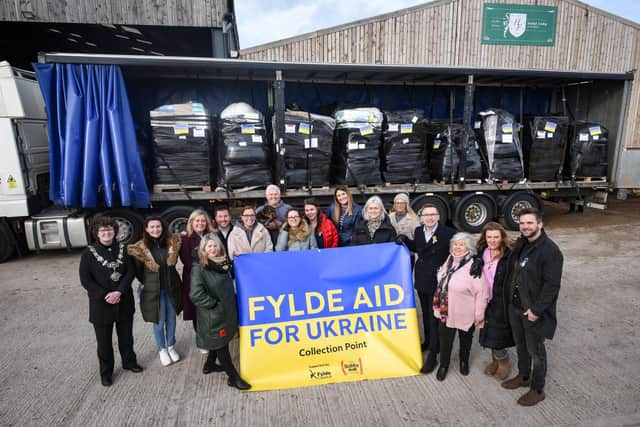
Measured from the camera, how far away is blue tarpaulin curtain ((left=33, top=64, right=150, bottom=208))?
20.8ft

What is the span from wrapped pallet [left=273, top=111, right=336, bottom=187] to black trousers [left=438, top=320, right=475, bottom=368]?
4.61 meters

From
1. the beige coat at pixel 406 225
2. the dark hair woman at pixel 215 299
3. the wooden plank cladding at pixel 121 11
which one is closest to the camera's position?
the dark hair woman at pixel 215 299

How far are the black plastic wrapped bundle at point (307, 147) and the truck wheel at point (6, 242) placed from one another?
5055 mm

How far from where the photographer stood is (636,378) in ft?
12.0

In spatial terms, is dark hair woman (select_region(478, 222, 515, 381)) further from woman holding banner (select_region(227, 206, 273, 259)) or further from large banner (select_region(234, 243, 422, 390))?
woman holding banner (select_region(227, 206, 273, 259))

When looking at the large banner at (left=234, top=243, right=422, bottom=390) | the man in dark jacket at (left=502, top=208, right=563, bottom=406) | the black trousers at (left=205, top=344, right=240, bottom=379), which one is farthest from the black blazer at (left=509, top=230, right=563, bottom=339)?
the black trousers at (left=205, top=344, right=240, bottom=379)

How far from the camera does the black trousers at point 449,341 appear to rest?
3.52 metres

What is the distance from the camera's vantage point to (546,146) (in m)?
8.61

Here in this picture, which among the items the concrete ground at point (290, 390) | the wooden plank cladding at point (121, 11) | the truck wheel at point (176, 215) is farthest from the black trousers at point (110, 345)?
the wooden plank cladding at point (121, 11)

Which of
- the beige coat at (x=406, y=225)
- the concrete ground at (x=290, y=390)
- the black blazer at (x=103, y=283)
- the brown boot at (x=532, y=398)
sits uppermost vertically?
the beige coat at (x=406, y=225)

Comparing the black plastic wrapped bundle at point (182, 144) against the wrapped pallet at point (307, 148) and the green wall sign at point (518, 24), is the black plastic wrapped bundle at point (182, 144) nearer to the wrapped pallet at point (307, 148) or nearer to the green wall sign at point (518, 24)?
the wrapped pallet at point (307, 148)

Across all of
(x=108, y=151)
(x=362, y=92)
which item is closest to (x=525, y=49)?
(x=362, y=92)

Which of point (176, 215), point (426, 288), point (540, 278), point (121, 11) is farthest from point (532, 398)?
point (121, 11)

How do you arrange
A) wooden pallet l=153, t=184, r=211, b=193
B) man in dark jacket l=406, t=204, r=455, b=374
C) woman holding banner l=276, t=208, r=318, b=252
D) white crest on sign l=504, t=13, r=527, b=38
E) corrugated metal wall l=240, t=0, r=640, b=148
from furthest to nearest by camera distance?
white crest on sign l=504, t=13, r=527, b=38 < corrugated metal wall l=240, t=0, r=640, b=148 < wooden pallet l=153, t=184, r=211, b=193 < woman holding banner l=276, t=208, r=318, b=252 < man in dark jacket l=406, t=204, r=455, b=374
